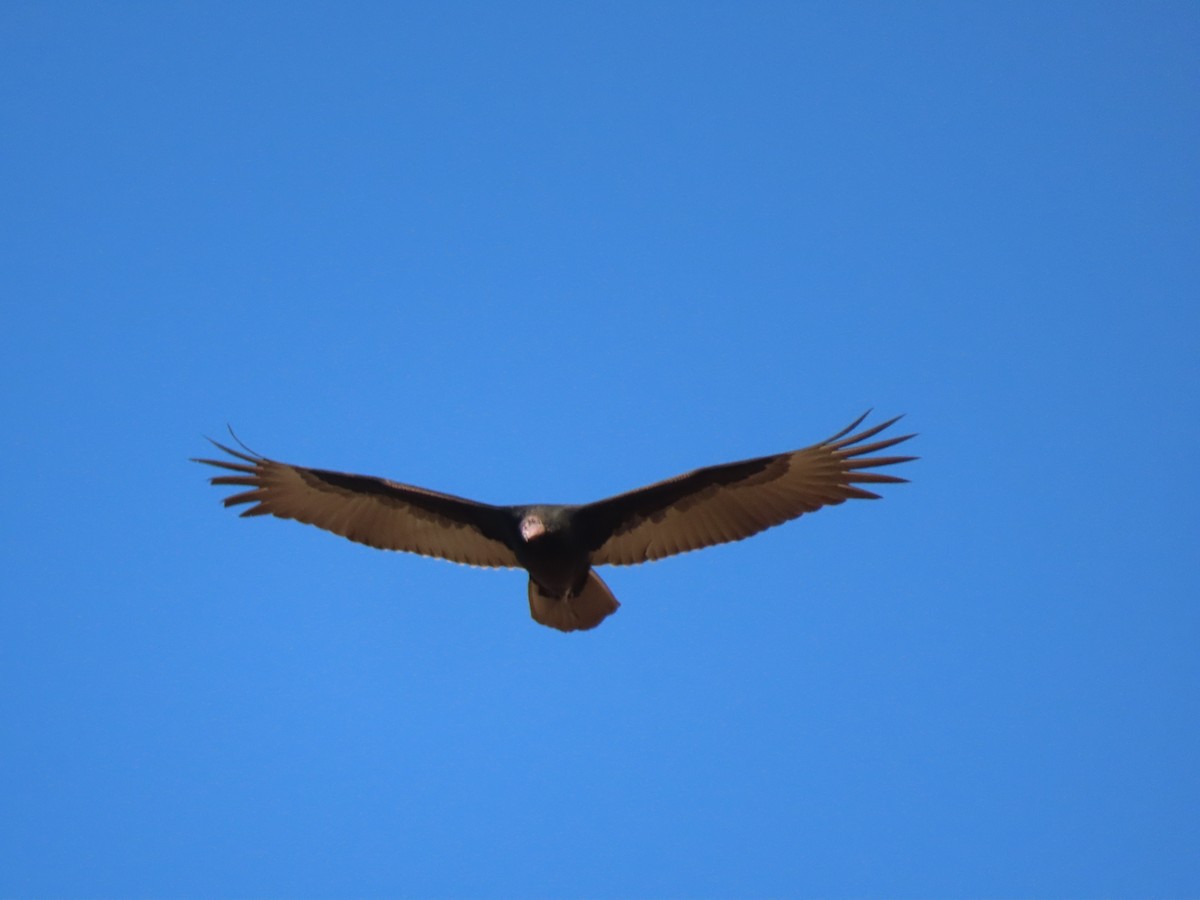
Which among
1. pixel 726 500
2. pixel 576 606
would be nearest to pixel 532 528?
pixel 576 606

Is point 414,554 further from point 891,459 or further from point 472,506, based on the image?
point 891,459

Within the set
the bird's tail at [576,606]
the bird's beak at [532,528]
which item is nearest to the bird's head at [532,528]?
the bird's beak at [532,528]

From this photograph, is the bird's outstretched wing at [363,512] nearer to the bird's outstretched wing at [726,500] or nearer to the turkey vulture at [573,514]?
the turkey vulture at [573,514]

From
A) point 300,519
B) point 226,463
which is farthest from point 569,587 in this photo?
point 226,463

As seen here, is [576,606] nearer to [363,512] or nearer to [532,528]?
[532,528]

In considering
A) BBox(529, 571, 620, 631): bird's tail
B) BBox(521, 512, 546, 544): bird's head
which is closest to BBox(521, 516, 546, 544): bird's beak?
BBox(521, 512, 546, 544): bird's head

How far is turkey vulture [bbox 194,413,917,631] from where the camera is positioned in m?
10.4

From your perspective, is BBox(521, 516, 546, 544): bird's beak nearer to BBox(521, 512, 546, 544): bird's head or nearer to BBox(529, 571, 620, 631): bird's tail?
BBox(521, 512, 546, 544): bird's head

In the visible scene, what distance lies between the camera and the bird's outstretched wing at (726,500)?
34.0 ft

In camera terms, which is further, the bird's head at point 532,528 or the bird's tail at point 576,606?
the bird's tail at point 576,606

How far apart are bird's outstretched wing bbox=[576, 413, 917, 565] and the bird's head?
37 centimetres

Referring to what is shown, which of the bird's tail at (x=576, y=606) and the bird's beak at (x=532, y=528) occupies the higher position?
the bird's beak at (x=532, y=528)

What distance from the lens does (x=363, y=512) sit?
11219 millimetres

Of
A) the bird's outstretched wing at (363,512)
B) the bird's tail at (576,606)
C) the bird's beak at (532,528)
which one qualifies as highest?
the bird's outstretched wing at (363,512)
